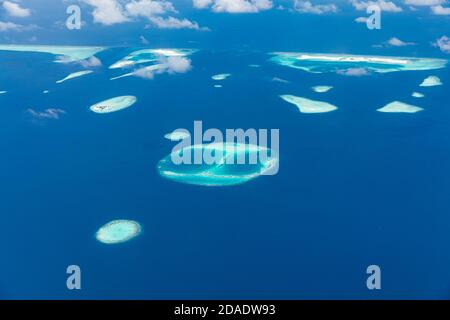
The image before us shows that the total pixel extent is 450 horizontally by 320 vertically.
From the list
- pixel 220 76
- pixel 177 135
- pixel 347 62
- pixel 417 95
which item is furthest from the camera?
pixel 347 62

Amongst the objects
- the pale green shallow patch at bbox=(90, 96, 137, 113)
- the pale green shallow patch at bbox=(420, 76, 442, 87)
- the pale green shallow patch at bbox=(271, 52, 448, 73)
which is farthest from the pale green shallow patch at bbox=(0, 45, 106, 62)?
the pale green shallow patch at bbox=(420, 76, 442, 87)

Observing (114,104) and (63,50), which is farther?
(63,50)

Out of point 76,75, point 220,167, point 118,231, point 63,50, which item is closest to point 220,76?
point 76,75

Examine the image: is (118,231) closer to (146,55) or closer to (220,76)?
(220,76)

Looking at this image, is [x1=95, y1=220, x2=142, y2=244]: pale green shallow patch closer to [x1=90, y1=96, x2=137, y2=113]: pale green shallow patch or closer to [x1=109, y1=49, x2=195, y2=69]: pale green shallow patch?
[x1=90, y1=96, x2=137, y2=113]: pale green shallow patch
